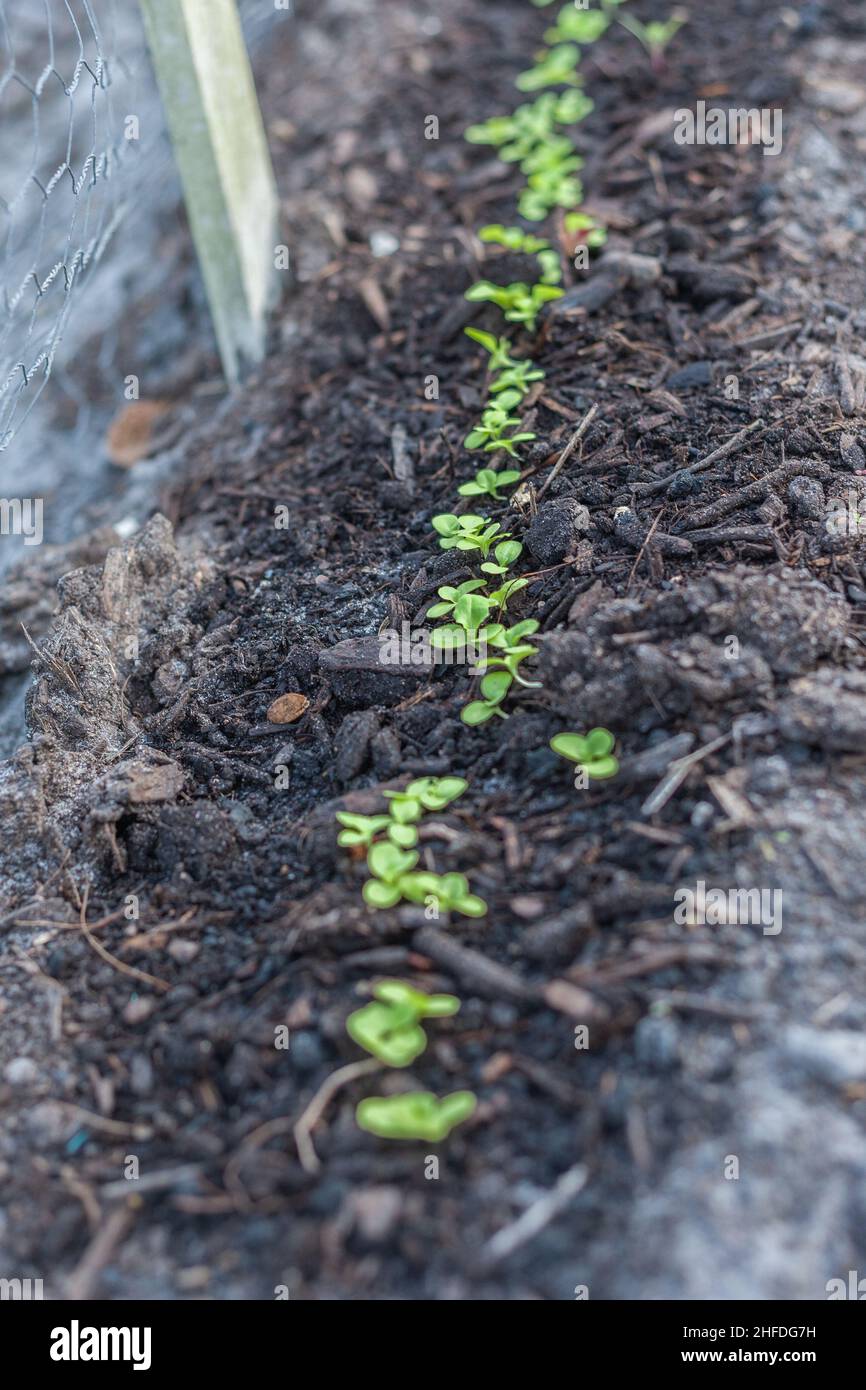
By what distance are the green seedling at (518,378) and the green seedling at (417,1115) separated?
1.86 m

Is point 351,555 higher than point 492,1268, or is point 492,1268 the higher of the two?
point 351,555

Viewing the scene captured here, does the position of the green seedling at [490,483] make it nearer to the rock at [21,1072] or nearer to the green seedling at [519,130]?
the rock at [21,1072]

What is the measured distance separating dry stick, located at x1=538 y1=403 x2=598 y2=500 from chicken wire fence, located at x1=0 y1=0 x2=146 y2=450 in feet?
4.25

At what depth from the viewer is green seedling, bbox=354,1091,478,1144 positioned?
5.41 ft

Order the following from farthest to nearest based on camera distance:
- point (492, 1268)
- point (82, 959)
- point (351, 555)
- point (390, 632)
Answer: point (351, 555), point (390, 632), point (82, 959), point (492, 1268)

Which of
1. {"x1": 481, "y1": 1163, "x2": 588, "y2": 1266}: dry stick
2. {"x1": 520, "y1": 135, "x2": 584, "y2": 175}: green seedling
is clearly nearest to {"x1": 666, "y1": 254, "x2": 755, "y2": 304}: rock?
{"x1": 520, "y1": 135, "x2": 584, "y2": 175}: green seedling

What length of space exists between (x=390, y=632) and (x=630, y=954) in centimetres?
97

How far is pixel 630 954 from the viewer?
1.84m

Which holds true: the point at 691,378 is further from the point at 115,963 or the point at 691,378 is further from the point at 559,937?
the point at 115,963

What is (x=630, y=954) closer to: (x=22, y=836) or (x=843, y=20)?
(x=22, y=836)

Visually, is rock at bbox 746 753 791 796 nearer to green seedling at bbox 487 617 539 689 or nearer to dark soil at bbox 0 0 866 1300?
dark soil at bbox 0 0 866 1300

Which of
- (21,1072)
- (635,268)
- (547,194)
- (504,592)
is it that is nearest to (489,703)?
(504,592)

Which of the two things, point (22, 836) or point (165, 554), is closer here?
point (22, 836)

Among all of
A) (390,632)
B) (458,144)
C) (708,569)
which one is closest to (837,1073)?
(708,569)
